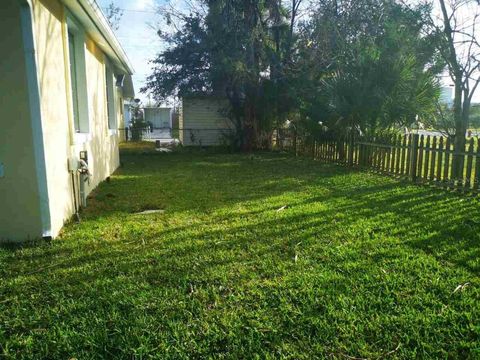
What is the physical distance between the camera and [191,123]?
20234mm

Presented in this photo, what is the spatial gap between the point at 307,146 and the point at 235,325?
11.6 meters

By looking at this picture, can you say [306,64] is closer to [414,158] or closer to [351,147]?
[351,147]

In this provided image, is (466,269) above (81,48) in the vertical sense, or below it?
below

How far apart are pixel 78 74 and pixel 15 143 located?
2886mm

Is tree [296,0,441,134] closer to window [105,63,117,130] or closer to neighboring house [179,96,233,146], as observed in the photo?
window [105,63,117,130]

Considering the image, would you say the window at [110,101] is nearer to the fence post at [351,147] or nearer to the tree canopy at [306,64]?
the tree canopy at [306,64]

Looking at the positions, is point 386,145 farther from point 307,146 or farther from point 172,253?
point 172,253

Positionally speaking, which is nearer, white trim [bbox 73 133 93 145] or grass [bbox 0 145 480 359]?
grass [bbox 0 145 480 359]

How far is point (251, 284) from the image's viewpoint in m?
3.02

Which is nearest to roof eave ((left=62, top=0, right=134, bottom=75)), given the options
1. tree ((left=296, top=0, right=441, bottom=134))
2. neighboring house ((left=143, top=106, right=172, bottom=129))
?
tree ((left=296, top=0, right=441, bottom=134))

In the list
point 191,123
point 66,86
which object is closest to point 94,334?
point 66,86

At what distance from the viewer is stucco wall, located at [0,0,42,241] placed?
375 cm

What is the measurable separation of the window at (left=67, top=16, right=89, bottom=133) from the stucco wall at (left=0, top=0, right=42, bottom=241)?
8.04 feet

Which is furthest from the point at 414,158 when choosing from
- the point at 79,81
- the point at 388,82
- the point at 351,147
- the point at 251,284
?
the point at 79,81
